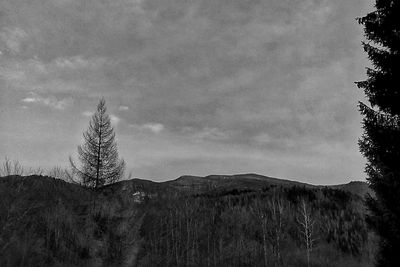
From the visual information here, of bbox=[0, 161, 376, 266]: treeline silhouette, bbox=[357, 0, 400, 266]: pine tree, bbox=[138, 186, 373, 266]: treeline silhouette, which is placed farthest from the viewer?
bbox=[138, 186, 373, 266]: treeline silhouette

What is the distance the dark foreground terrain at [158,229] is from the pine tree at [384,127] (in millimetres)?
6646

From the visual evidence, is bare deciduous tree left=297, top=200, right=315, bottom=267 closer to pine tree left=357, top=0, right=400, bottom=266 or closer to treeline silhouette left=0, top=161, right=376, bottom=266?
treeline silhouette left=0, top=161, right=376, bottom=266

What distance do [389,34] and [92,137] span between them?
26027 mm

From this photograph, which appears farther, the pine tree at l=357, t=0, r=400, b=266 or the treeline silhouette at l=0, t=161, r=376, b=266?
the treeline silhouette at l=0, t=161, r=376, b=266

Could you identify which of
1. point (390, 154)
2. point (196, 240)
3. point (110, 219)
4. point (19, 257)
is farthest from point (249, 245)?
point (390, 154)

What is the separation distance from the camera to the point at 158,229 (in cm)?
4078

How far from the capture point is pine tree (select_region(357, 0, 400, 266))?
33.9 ft

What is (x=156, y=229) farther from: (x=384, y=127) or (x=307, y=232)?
(x=384, y=127)

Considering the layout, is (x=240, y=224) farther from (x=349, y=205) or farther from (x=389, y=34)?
(x=389, y=34)

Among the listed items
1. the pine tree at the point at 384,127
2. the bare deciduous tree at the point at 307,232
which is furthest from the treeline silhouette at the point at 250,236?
the pine tree at the point at 384,127

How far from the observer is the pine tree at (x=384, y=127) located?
33.9 feet

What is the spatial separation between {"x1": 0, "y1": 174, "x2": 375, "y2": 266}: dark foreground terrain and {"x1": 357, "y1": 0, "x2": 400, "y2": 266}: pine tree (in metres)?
6.65

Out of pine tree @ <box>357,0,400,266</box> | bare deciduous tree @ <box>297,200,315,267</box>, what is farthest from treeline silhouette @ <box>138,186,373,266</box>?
pine tree @ <box>357,0,400,266</box>

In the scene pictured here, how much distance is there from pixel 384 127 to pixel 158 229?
33.5 m
